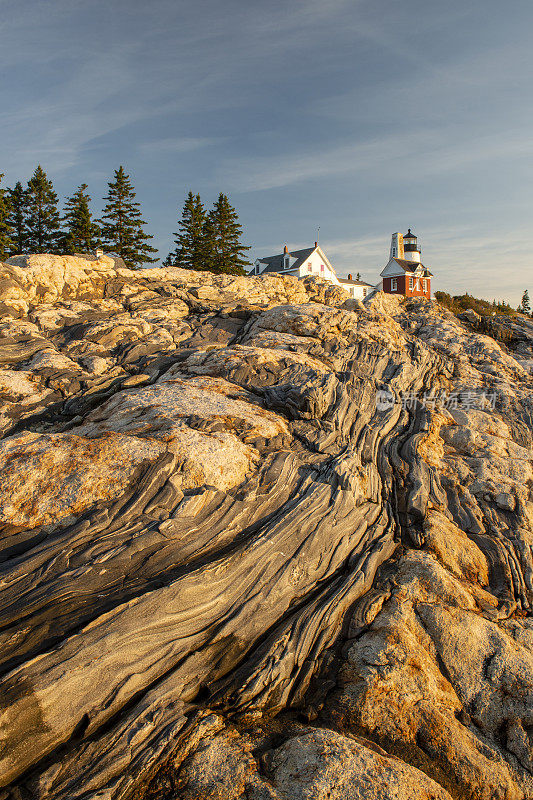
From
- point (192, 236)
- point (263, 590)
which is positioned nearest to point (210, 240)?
point (192, 236)

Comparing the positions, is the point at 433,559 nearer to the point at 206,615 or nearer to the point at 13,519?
the point at 206,615

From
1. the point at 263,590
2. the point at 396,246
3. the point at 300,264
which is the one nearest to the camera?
the point at 263,590

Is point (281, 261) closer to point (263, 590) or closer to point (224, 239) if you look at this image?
point (224, 239)

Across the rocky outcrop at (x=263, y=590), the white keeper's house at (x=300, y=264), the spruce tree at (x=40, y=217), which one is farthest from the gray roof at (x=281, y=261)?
the rocky outcrop at (x=263, y=590)

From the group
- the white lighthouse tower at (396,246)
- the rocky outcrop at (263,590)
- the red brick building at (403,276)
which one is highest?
the white lighthouse tower at (396,246)

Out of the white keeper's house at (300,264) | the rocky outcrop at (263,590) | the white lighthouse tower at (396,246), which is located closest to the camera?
the rocky outcrop at (263,590)

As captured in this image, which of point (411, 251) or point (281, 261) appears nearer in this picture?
point (281, 261)

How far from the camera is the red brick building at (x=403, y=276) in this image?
82938 mm

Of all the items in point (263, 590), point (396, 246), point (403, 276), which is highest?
point (396, 246)

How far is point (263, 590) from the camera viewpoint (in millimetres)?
9344

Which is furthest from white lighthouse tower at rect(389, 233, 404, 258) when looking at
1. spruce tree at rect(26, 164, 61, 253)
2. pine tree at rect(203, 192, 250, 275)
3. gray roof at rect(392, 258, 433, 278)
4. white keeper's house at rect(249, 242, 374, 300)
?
spruce tree at rect(26, 164, 61, 253)

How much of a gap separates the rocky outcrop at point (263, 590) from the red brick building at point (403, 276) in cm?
6772

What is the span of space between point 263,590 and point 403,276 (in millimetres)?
82044

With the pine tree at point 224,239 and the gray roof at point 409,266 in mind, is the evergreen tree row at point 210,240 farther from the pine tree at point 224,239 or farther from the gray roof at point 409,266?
the gray roof at point 409,266
